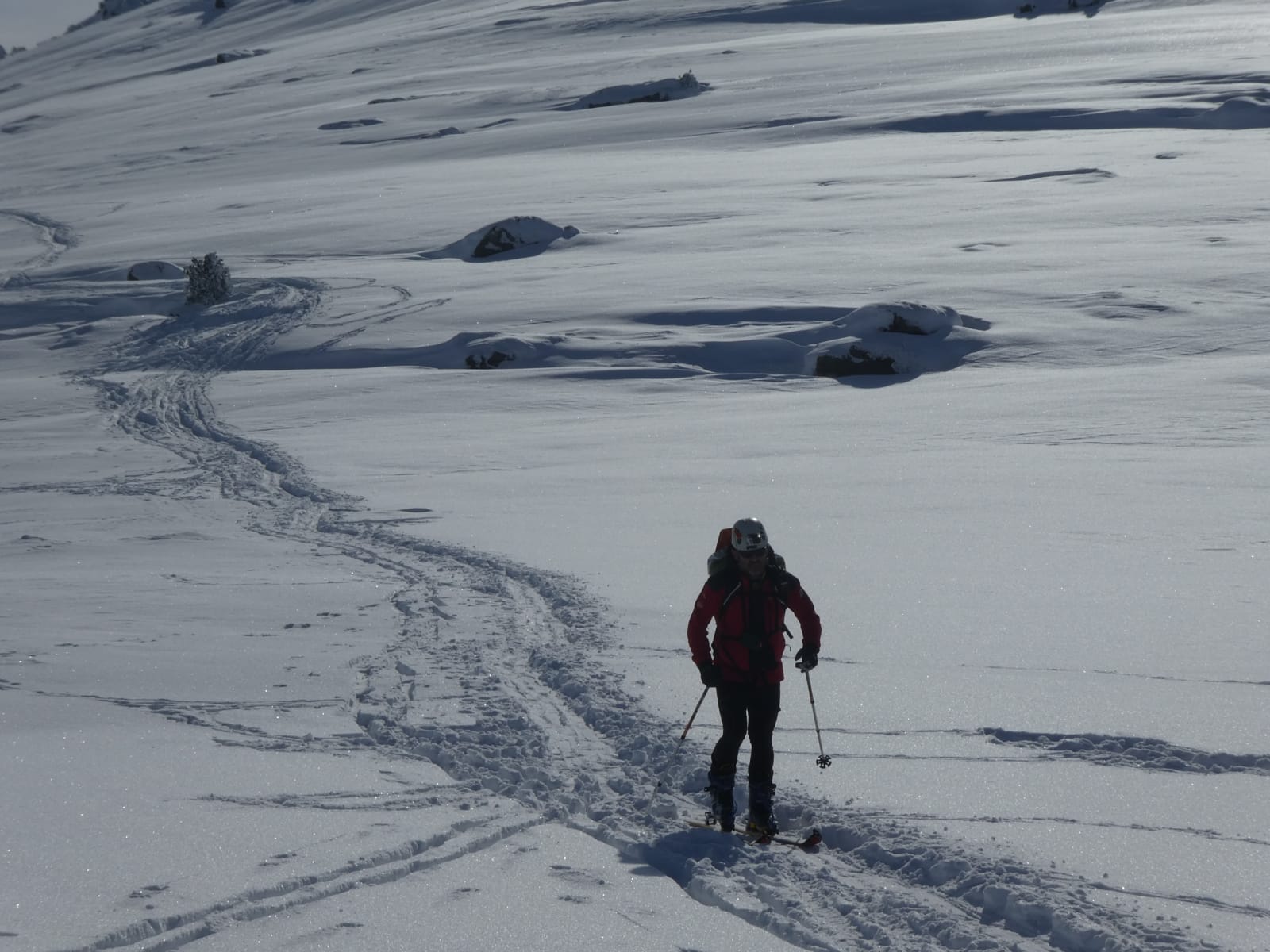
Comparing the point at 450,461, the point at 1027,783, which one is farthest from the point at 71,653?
the point at 450,461

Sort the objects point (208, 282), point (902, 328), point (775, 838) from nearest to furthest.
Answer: point (775, 838), point (902, 328), point (208, 282)

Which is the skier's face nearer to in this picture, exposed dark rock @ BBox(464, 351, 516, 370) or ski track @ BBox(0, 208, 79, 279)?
exposed dark rock @ BBox(464, 351, 516, 370)

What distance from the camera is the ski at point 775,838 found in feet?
16.5

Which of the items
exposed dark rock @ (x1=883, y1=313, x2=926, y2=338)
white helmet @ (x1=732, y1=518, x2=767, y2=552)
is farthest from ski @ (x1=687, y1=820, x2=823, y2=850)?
exposed dark rock @ (x1=883, y1=313, x2=926, y2=338)

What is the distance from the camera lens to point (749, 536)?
5.05 metres

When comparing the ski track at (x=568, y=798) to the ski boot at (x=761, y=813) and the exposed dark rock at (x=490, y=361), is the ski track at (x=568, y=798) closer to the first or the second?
the ski boot at (x=761, y=813)

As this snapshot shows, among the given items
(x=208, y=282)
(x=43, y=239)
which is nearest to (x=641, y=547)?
(x=208, y=282)

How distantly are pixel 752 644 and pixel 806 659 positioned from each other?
216 mm

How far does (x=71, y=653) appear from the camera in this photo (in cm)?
706

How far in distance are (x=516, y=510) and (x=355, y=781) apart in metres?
5.22

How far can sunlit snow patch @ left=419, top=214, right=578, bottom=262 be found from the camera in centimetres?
2347

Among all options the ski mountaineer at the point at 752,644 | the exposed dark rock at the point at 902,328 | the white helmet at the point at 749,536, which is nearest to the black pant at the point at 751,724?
the ski mountaineer at the point at 752,644

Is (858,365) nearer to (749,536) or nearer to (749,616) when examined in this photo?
(749,616)

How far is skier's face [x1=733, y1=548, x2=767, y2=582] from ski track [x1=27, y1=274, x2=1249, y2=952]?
3.13 feet
